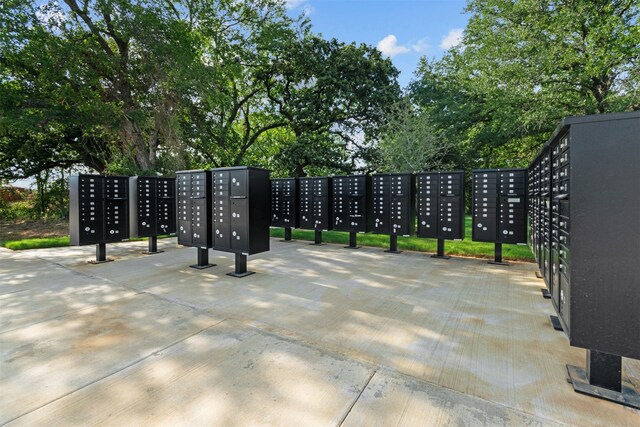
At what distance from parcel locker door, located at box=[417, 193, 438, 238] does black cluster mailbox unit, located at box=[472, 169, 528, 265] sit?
A: 2.21ft

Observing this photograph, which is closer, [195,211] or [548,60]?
[195,211]

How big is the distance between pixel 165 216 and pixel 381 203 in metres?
4.49

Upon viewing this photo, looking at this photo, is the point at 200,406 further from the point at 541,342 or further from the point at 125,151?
the point at 125,151

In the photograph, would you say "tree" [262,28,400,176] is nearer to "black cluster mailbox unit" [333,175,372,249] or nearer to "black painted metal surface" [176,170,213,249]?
"black cluster mailbox unit" [333,175,372,249]

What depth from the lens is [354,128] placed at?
14.6m

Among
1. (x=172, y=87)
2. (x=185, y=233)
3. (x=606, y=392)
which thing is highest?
(x=172, y=87)

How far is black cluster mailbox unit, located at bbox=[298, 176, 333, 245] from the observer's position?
7.09 metres

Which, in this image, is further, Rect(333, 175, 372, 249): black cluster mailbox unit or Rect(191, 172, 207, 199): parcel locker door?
Rect(333, 175, 372, 249): black cluster mailbox unit

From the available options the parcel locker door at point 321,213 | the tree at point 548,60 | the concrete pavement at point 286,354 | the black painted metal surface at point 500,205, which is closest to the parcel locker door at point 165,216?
the concrete pavement at point 286,354

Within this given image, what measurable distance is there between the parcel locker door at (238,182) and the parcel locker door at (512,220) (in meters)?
4.11

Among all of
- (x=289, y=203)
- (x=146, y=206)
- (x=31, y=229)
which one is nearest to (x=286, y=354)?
(x=146, y=206)

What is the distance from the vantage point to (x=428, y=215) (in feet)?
19.0

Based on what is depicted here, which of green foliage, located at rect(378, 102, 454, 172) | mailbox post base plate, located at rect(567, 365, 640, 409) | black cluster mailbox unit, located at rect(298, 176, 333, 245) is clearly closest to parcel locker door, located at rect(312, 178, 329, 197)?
black cluster mailbox unit, located at rect(298, 176, 333, 245)

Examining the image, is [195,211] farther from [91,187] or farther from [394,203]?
[394,203]
